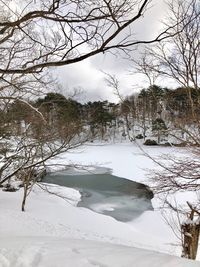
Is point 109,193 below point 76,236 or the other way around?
below

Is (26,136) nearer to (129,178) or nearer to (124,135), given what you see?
(129,178)

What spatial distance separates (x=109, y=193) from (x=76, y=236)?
9.28 m

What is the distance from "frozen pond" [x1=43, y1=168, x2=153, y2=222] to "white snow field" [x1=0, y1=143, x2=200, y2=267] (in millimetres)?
627

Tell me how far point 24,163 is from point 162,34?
1010 cm

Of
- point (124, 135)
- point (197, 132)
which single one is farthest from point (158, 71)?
point (124, 135)

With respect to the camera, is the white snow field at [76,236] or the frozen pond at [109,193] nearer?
the white snow field at [76,236]

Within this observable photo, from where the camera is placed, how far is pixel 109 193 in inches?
815

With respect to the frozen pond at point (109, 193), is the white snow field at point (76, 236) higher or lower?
higher

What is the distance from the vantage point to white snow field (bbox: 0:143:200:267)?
3703 mm

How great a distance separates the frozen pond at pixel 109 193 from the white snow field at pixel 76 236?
2.06ft

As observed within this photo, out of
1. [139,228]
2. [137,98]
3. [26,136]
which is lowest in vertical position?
[139,228]

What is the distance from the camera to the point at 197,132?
6453 mm

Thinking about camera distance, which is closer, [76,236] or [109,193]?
[76,236]

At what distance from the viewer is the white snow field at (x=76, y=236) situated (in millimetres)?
3703
